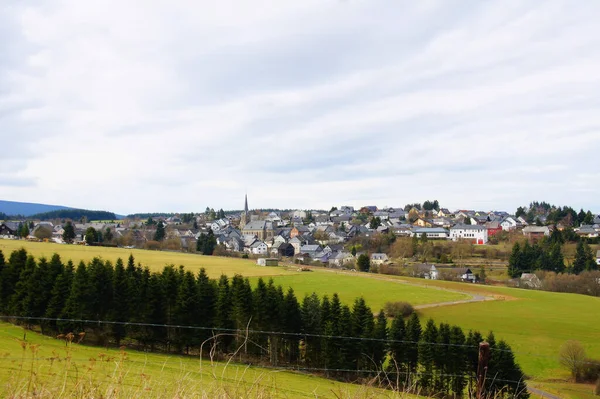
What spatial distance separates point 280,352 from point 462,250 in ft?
199

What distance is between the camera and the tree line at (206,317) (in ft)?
78.2

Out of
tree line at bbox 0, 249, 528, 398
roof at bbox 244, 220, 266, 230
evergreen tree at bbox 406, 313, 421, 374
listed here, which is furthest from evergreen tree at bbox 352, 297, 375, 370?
roof at bbox 244, 220, 266, 230

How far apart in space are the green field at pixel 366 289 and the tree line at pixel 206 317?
12.0 m

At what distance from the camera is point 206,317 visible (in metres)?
26.5

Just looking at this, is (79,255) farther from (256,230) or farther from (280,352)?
(256,230)

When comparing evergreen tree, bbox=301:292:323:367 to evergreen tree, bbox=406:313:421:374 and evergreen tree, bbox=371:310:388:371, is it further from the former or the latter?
evergreen tree, bbox=406:313:421:374

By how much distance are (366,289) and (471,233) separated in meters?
66.0

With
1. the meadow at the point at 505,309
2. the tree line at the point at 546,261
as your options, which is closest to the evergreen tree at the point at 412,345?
the meadow at the point at 505,309

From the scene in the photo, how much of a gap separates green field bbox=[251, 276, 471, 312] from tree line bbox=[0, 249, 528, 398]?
1197 cm

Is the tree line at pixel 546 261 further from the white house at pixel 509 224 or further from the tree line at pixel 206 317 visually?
the white house at pixel 509 224

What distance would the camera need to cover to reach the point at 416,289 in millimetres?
47625

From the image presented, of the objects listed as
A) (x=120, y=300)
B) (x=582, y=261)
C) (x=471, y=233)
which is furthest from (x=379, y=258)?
(x=120, y=300)

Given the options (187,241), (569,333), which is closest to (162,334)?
(569,333)

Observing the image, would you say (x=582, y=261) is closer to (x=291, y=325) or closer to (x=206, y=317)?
(x=291, y=325)
